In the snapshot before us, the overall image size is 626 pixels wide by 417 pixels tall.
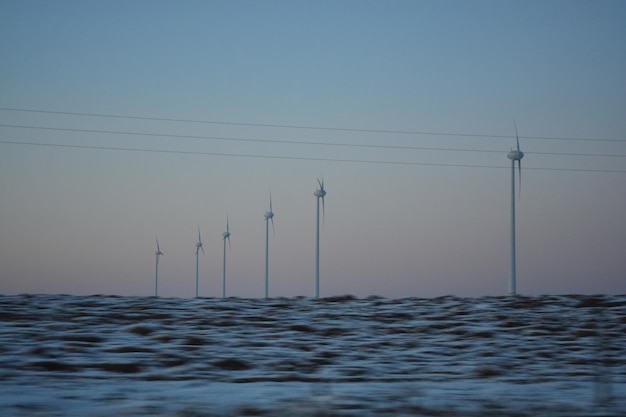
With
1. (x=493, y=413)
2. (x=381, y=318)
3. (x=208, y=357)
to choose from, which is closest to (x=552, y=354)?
(x=381, y=318)

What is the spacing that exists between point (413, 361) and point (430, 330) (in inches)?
107

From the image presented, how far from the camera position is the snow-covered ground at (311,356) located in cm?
782

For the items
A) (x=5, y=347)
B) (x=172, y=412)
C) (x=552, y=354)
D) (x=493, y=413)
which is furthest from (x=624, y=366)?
(x=5, y=347)

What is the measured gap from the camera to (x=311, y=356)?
11164mm

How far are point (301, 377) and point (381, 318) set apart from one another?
5.52 m

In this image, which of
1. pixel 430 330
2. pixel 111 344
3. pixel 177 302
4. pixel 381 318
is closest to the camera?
pixel 111 344

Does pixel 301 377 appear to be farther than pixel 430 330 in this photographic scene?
No

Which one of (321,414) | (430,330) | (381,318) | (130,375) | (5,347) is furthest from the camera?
(381,318)

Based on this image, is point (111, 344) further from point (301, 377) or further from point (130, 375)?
point (301, 377)

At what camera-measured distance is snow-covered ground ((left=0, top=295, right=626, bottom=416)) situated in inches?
308

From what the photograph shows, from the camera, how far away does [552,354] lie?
11.9 meters

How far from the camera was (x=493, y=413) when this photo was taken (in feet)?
24.6

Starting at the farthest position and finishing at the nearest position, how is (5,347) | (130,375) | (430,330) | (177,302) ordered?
(177,302) → (430,330) → (5,347) → (130,375)

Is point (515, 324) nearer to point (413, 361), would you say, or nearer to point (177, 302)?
point (413, 361)
